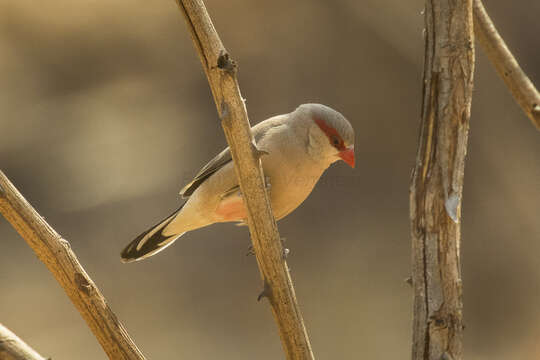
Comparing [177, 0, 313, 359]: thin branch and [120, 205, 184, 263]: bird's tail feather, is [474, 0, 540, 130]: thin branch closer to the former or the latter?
[177, 0, 313, 359]: thin branch

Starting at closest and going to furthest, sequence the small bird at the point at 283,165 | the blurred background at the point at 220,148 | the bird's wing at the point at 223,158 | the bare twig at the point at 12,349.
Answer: the bare twig at the point at 12,349 < the small bird at the point at 283,165 < the bird's wing at the point at 223,158 < the blurred background at the point at 220,148

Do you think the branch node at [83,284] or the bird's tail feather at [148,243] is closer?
the branch node at [83,284]

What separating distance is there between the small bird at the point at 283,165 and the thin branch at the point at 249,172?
75cm

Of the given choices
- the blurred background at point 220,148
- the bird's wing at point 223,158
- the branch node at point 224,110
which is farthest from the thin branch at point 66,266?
the blurred background at point 220,148

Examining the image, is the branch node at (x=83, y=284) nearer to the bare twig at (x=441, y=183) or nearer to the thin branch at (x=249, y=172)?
the thin branch at (x=249, y=172)

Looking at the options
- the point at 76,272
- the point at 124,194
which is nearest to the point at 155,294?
the point at 124,194

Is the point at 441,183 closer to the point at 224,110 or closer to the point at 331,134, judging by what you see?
the point at 224,110

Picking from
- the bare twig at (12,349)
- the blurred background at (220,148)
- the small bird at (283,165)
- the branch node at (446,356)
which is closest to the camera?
the bare twig at (12,349)

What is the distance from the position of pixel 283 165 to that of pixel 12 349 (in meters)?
1.57

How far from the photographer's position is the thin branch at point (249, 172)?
2.08m

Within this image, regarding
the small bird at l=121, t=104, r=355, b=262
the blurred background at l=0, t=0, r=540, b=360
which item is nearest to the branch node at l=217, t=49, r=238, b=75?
the small bird at l=121, t=104, r=355, b=262

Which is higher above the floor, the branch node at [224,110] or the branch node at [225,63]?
the branch node at [225,63]

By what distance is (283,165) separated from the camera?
2996 mm

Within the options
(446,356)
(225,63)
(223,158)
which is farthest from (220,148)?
(446,356)
